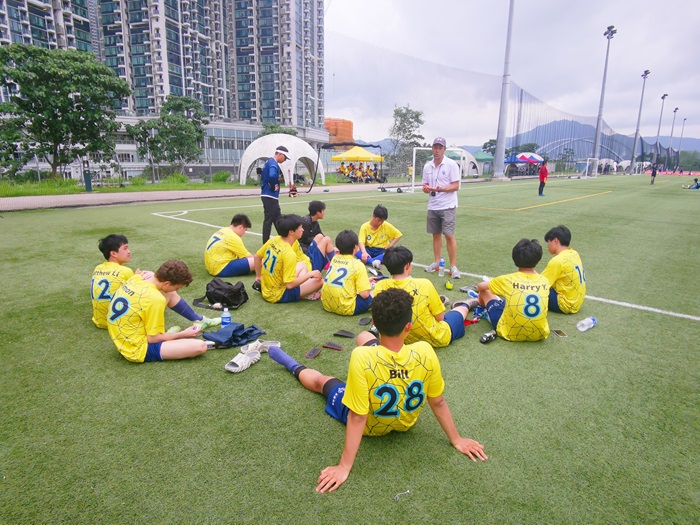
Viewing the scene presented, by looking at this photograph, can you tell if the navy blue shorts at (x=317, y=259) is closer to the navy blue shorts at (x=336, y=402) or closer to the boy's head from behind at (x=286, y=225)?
the boy's head from behind at (x=286, y=225)

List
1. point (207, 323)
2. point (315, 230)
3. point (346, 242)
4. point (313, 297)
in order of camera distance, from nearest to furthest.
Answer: point (207, 323)
point (346, 242)
point (313, 297)
point (315, 230)

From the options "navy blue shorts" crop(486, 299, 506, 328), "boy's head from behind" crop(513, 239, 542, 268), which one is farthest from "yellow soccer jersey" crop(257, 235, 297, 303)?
"boy's head from behind" crop(513, 239, 542, 268)

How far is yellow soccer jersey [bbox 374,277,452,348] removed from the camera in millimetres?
3775

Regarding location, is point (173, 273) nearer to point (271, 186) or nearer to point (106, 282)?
point (106, 282)

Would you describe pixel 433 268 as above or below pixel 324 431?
→ above

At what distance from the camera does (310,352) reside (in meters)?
4.00

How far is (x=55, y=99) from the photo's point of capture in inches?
877

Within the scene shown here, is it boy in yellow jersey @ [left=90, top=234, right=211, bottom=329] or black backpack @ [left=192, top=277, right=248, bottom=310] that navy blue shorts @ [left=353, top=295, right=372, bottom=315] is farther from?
boy in yellow jersey @ [left=90, top=234, right=211, bottom=329]

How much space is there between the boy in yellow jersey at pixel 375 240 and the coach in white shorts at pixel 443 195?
0.77m

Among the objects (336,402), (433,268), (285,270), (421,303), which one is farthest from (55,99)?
(336,402)

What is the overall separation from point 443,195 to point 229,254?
3.65 meters

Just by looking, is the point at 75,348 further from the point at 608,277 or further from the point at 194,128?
the point at 194,128

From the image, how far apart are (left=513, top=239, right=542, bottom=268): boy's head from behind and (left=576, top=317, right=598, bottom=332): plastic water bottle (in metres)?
1.17

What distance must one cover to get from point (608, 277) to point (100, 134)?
28.6 m
